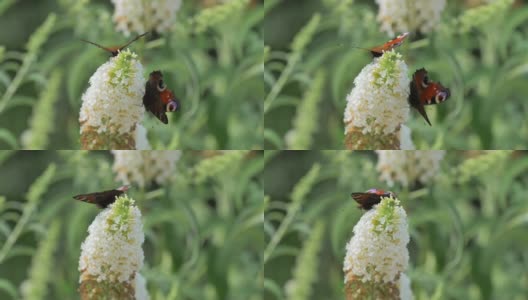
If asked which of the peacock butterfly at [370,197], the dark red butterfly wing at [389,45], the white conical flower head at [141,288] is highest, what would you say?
the dark red butterfly wing at [389,45]

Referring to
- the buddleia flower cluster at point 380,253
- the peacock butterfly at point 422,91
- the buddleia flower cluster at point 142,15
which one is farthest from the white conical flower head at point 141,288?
the peacock butterfly at point 422,91

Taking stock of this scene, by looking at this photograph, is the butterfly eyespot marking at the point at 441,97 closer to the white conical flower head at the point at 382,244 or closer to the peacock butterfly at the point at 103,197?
the white conical flower head at the point at 382,244

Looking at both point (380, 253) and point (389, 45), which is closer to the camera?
point (380, 253)

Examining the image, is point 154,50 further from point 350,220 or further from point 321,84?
point 350,220

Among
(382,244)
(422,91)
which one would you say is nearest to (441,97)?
(422,91)

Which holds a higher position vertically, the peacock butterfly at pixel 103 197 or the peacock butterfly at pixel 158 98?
the peacock butterfly at pixel 158 98

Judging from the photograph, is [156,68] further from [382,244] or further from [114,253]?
[382,244]
